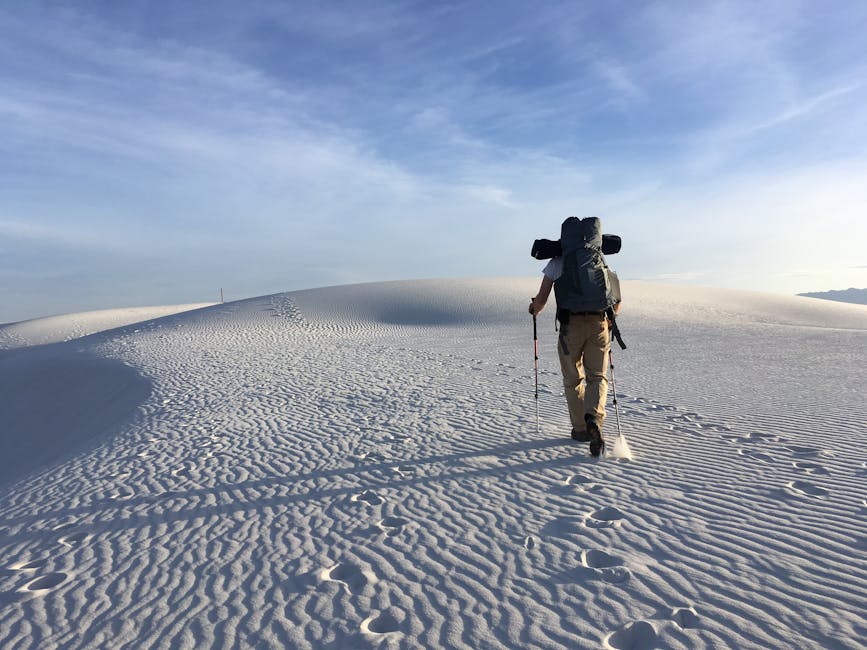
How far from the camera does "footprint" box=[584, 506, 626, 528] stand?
3.96m

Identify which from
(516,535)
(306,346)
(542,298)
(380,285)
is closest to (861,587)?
(516,535)

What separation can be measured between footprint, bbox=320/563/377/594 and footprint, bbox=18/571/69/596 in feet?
6.08

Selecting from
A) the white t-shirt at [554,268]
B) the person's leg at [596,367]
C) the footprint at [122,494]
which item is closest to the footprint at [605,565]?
the person's leg at [596,367]

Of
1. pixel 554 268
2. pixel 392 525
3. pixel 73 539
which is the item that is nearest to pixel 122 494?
pixel 73 539

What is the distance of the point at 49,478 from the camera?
606 centimetres

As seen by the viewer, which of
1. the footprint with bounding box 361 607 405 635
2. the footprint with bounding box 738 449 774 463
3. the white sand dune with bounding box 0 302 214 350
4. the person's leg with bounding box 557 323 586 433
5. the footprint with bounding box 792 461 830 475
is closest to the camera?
the footprint with bounding box 361 607 405 635

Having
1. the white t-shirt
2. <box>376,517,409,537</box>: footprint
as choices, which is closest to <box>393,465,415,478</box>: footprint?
<box>376,517,409,537</box>: footprint

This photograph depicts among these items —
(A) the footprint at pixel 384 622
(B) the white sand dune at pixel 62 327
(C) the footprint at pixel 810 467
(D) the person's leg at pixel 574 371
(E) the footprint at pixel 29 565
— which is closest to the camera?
(A) the footprint at pixel 384 622

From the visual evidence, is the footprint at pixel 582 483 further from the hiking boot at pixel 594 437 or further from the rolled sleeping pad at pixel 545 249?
the rolled sleeping pad at pixel 545 249

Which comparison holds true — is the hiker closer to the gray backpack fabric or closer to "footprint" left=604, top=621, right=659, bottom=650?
the gray backpack fabric

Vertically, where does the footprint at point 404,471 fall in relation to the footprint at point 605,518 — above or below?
above

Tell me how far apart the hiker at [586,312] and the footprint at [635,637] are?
278cm

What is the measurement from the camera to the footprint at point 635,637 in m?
2.66

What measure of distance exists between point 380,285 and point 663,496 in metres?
27.7
